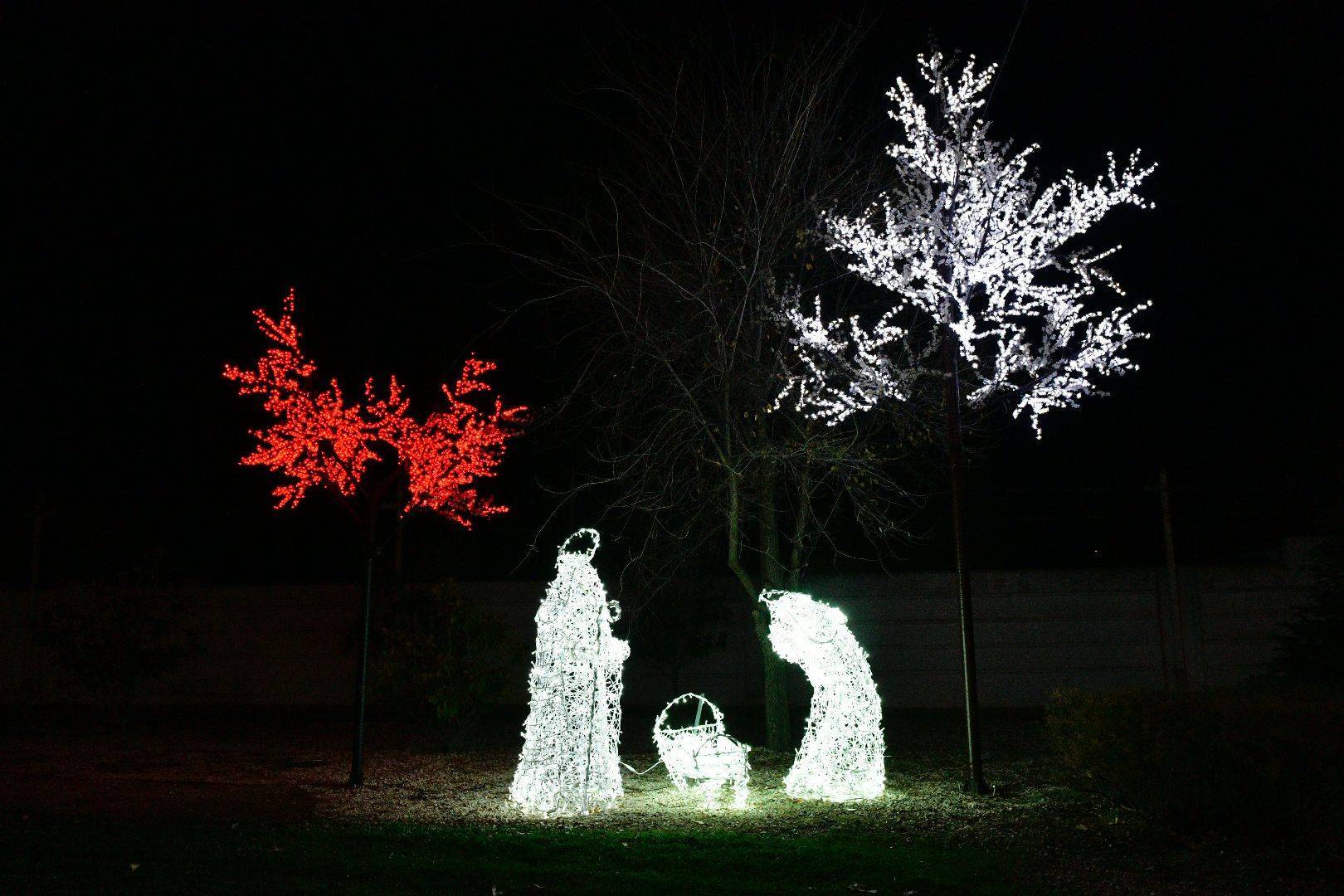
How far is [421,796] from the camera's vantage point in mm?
9078

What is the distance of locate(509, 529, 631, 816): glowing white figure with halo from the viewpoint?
8172mm

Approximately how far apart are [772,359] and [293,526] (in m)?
12.2

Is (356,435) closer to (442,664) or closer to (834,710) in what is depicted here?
(442,664)

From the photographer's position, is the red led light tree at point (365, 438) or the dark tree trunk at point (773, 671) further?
the red led light tree at point (365, 438)

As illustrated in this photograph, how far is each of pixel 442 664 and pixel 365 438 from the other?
312 inches

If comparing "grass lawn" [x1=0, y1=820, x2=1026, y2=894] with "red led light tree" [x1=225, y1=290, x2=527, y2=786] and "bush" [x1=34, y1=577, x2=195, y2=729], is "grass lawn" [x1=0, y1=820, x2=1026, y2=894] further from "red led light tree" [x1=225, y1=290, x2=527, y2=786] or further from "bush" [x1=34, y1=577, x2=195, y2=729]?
"red led light tree" [x1=225, y1=290, x2=527, y2=786]

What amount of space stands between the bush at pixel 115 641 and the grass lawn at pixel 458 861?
22.0ft

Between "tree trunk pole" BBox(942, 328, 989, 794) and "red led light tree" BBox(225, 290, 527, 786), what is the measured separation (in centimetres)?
1016

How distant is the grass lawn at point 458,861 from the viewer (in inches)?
233

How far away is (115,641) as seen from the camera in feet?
45.6

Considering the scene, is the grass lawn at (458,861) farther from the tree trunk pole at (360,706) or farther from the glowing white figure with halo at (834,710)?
the tree trunk pole at (360,706)

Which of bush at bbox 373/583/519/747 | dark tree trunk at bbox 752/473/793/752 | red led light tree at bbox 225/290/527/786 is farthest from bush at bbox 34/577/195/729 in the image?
dark tree trunk at bbox 752/473/793/752

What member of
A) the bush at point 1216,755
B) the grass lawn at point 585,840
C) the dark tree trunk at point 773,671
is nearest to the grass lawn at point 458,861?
the grass lawn at point 585,840

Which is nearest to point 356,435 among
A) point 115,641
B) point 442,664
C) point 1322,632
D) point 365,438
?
point 365,438
